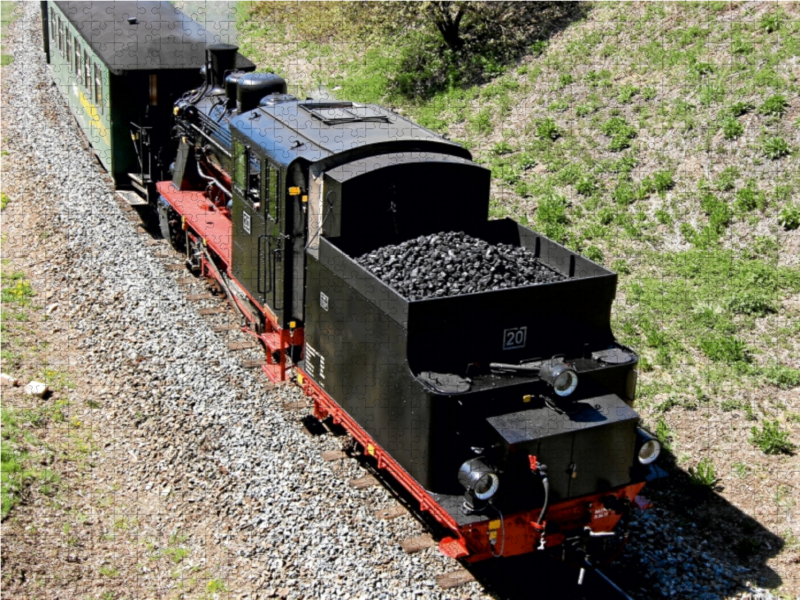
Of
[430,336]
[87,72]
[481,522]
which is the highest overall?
[87,72]

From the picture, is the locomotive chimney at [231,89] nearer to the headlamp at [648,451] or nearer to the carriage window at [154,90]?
the carriage window at [154,90]

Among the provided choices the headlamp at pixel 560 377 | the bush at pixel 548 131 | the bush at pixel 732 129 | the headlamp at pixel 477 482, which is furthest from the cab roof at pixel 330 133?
the bush at pixel 548 131

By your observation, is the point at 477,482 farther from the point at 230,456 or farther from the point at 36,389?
the point at 36,389

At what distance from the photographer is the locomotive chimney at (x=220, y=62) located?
41.3ft

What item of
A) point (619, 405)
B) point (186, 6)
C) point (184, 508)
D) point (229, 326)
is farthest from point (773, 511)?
point (186, 6)

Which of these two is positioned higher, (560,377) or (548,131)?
(548,131)

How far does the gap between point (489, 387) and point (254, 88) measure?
6.01m

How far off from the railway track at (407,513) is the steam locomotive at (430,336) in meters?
0.24

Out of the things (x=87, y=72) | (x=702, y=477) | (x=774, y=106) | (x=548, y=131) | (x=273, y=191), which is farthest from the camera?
(x=548, y=131)

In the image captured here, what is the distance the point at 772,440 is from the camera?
29.6ft

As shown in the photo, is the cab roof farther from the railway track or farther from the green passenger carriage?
the green passenger carriage

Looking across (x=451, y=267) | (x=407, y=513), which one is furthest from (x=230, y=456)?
(x=451, y=267)

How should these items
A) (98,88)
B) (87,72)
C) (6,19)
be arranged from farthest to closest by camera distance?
(6,19) < (87,72) < (98,88)

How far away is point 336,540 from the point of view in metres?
7.56
